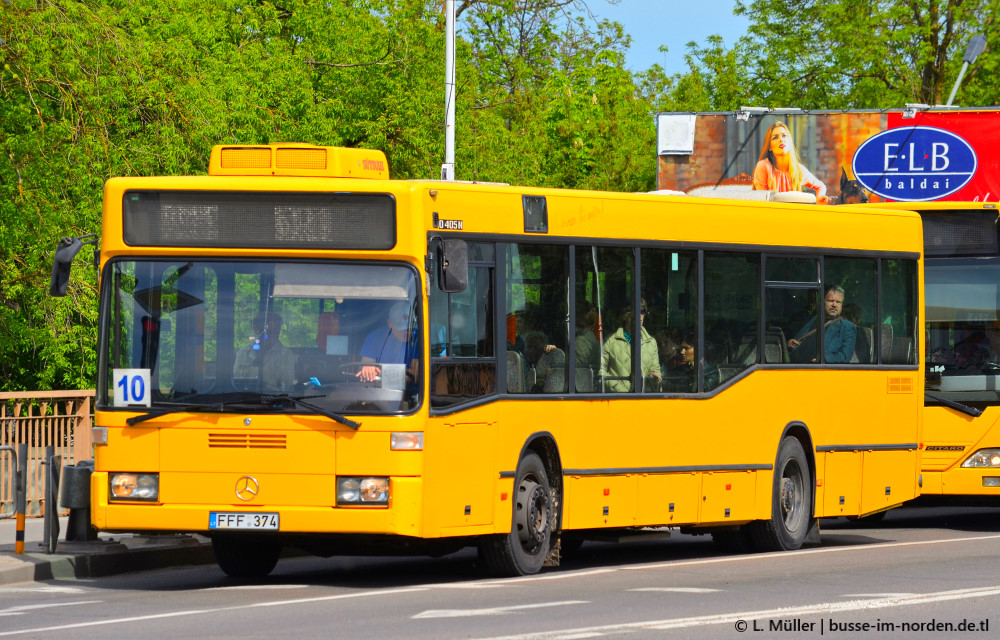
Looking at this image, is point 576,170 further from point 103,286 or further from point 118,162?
point 103,286

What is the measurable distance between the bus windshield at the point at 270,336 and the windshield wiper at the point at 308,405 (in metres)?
0.01

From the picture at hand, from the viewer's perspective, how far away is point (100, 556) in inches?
559

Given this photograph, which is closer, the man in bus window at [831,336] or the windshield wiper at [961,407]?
the man in bus window at [831,336]

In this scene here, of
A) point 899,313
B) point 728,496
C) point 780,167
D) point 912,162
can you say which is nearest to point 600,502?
point 728,496

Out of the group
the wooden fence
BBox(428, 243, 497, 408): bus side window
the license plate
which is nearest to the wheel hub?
BBox(428, 243, 497, 408): bus side window

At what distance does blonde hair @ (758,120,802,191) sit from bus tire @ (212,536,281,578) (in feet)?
75.3

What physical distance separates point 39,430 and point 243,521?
677 centimetres

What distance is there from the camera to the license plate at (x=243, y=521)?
1205 cm

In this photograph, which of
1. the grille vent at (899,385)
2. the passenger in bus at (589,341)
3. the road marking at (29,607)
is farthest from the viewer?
the grille vent at (899,385)

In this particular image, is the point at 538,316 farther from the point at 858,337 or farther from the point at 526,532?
the point at 858,337

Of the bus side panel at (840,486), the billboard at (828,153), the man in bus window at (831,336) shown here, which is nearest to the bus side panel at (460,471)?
the man in bus window at (831,336)

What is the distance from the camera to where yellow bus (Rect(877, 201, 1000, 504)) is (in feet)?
62.6

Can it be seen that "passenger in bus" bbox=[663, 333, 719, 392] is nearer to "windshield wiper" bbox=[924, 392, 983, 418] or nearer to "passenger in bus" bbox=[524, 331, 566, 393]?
"passenger in bus" bbox=[524, 331, 566, 393]

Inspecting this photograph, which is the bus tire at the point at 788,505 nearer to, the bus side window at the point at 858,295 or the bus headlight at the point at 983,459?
the bus side window at the point at 858,295
